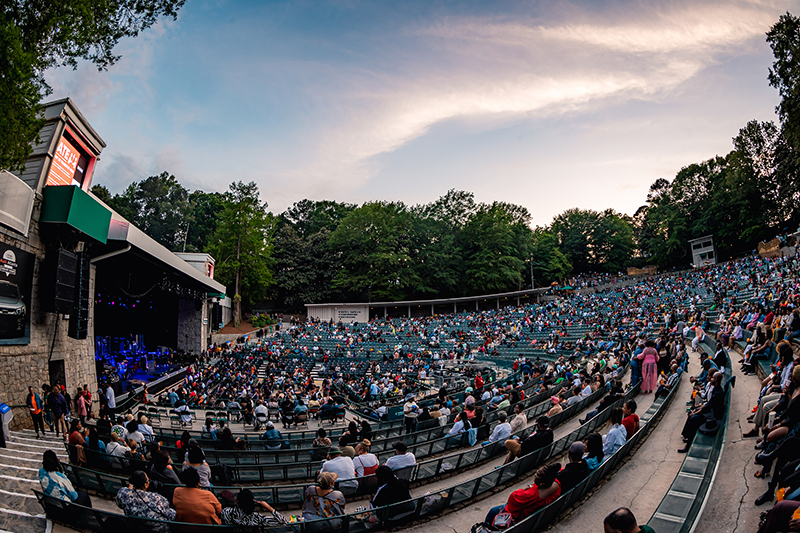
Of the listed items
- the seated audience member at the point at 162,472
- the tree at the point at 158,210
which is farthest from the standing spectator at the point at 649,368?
the tree at the point at 158,210

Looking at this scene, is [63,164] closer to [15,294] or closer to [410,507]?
[15,294]

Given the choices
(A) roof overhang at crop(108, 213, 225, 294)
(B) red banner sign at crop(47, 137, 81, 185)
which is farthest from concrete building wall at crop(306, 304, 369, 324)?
Answer: (B) red banner sign at crop(47, 137, 81, 185)

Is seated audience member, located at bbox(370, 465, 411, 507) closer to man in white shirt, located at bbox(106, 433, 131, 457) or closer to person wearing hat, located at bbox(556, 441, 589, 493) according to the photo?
person wearing hat, located at bbox(556, 441, 589, 493)

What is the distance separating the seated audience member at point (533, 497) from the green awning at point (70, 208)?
534 inches

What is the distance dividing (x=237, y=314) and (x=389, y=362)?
23612mm

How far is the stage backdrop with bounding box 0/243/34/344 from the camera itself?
9.97 metres

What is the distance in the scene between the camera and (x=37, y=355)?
449 inches

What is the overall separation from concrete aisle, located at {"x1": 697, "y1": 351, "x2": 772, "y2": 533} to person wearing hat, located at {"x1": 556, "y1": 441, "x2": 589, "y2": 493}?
1179 mm

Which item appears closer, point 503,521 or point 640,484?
point 503,521

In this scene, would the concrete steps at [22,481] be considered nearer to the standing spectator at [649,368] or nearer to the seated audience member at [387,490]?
the seated audience member at [387,490]

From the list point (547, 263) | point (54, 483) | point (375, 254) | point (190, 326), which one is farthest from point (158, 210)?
point (54, 483)

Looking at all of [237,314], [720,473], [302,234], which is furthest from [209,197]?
[720,473]

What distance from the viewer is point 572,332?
87.8 feet

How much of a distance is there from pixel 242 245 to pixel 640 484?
44048mm
